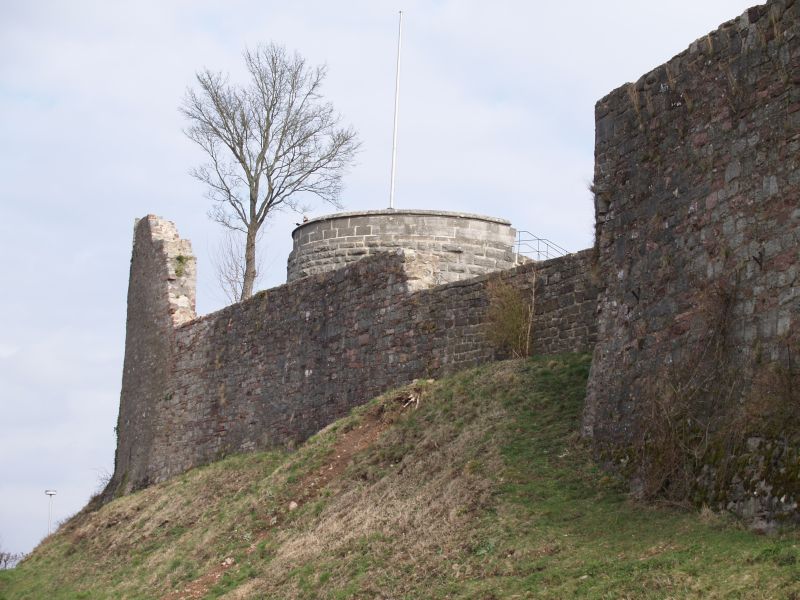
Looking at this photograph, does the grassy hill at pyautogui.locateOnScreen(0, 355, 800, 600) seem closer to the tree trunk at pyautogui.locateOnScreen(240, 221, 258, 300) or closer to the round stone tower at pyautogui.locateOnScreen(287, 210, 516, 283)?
the round stone tower at pyautogui.locateOnScreen(287, 210, 516, 283)

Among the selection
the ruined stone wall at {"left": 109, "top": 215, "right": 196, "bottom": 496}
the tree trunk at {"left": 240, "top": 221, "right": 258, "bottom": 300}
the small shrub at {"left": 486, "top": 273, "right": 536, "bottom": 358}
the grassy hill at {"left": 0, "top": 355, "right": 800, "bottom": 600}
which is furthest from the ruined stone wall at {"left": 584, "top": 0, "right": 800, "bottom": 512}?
the tree trunk at {"left": 240, "top": 221, "right": 258, "bottom": 300}

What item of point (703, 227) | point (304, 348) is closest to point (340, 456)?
point (304, 348)

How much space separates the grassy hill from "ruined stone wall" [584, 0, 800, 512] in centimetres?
79

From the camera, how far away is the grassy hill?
9.21 meters

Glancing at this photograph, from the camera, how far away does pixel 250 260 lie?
2725 centimetres

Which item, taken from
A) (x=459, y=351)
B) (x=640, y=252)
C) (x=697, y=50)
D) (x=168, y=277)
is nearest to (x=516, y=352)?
(x=459, y=351)

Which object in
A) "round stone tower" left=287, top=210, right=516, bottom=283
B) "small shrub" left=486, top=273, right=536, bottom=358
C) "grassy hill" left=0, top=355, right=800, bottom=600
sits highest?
Result: "round stone tower" left=287, top=210, right=516, bottom=283

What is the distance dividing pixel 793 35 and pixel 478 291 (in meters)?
6.57

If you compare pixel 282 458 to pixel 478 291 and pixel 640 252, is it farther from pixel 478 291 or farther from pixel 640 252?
pixel 640 252

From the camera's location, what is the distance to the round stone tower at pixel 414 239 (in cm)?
2047

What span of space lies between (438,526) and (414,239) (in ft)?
31.9

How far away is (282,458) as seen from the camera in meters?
Result: 18.3

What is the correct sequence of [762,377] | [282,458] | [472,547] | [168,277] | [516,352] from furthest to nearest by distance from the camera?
[168,277] → [282,458] → [516,352] → [472,547] → [762,377]

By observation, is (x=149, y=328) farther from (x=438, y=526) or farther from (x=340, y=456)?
(x=438, y=526)
